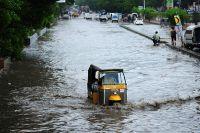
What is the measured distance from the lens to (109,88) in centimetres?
1962

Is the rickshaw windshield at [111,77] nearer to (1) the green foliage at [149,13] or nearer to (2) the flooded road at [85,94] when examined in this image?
(2) the flooded road at [85,94]

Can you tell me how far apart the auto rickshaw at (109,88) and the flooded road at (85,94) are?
340 mm

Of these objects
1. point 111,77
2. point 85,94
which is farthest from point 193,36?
point 111,77

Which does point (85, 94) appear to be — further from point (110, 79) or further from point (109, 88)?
point (109, 88)

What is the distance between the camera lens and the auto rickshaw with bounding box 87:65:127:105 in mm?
19609

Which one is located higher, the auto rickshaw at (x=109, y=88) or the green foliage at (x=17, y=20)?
the green foliage at (x=17, y=20)

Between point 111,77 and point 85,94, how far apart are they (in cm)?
362

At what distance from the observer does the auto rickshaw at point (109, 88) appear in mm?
19609

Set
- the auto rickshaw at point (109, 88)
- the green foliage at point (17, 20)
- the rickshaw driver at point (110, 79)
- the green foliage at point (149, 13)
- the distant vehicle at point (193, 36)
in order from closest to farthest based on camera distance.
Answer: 1. the auto rickshaw at point (109, 88)
2. the rickshaw driver at point (110, 79)
3. the green foliage at point (17, 20)
4. the distant vehicle at point (193, 36)
5. the green foliage at point (149, 13)

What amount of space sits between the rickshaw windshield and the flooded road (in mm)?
911

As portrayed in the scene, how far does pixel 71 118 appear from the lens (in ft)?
60.7

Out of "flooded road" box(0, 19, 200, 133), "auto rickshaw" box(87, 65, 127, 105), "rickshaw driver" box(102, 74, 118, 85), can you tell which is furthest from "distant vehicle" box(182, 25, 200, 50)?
"rickshaw driver" box(102, 74, 118, 85)

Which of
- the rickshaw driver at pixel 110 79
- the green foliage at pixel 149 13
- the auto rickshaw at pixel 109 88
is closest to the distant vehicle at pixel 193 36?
the auto rickshaw at pixel 109 88

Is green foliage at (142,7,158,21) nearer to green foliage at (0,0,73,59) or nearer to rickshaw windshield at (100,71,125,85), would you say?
green foliage at (0,0,73,59)
